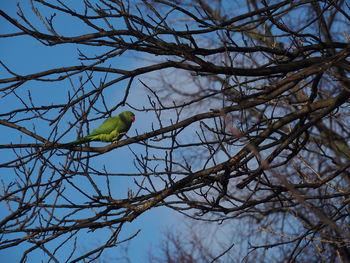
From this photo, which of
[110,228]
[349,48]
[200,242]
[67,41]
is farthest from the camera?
[200,242]

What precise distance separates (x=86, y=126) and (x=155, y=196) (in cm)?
92

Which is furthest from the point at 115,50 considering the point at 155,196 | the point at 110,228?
the point at 110,228

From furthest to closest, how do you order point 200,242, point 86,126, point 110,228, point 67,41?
point 200,242 → point 86,126 → point 110,228 → point 67,41

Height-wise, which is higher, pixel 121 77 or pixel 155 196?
pixel 121 77

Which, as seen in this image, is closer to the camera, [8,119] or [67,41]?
[67,41]

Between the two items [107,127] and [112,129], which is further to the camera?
[112,129]

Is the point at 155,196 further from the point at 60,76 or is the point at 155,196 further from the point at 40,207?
the point at 60,76

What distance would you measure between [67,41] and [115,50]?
1.28ft

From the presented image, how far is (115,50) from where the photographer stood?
342 cm

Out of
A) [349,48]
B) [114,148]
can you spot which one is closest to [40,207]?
[114,148]

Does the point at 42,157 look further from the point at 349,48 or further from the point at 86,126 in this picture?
the point at 349,48

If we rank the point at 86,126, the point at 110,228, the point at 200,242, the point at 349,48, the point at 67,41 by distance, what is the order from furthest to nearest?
the point at 200,242 → the point at 86,126 → the point at 110,228 → the point at 67,41 → the point at 349,48

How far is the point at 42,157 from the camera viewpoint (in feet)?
10.9

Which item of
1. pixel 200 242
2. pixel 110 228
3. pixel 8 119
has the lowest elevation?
pixel 110 228
